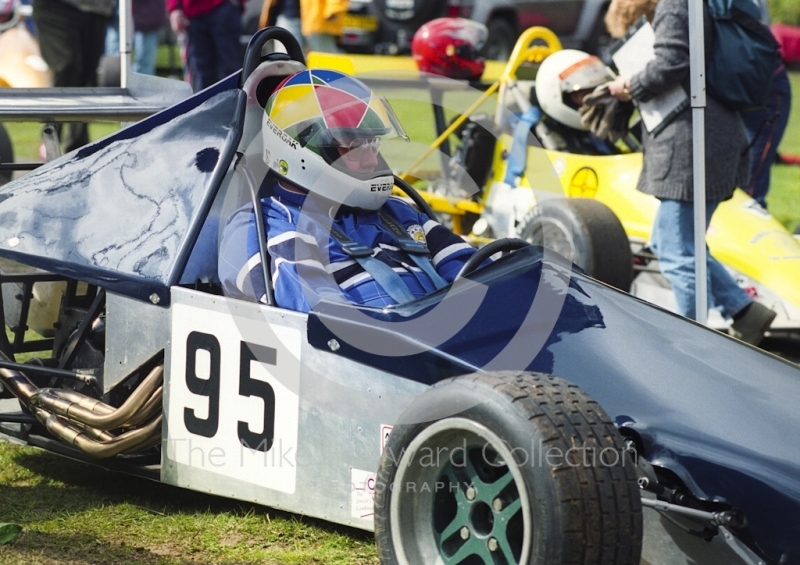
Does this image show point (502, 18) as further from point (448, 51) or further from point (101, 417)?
point (101, 417)

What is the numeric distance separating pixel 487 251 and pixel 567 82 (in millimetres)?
3631

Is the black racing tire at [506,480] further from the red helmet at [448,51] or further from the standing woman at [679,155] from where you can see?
the red helmet at [448,51]

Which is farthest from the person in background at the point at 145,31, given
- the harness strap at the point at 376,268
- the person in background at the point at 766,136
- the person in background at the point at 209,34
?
the harness strap at the point at 376,268

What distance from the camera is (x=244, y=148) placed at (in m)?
3.77

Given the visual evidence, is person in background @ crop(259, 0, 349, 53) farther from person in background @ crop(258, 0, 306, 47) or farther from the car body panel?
the car body panel

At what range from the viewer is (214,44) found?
9.16 metres

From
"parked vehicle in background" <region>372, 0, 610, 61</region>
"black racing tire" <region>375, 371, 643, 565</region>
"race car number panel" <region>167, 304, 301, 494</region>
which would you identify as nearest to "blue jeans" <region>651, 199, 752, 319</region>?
"race car number panel" <region>167, 304, 301, 494</region>

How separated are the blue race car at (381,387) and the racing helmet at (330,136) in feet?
0.49

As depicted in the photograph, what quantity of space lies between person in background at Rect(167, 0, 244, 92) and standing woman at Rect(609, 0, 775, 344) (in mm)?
4604

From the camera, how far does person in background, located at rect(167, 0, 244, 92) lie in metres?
8.97

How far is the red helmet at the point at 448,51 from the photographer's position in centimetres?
772

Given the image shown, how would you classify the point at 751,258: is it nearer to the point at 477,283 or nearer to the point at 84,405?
the point at 477,283

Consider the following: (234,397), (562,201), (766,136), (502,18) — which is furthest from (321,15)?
(502,18)

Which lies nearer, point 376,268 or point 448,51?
point 376,268
